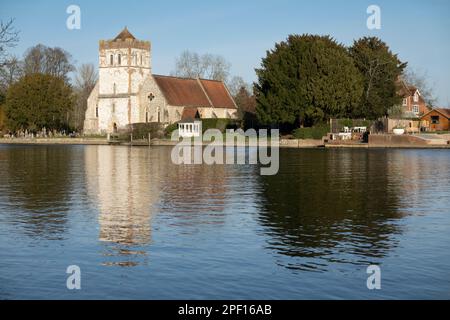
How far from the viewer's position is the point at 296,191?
27.3 meters

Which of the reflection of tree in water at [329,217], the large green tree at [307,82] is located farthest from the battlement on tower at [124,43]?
the reflection of tree in water at [329,217]

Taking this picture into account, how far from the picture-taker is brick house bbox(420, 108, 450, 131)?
10423cm

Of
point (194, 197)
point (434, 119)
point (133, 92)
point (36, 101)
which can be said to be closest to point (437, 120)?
point (434, 119)

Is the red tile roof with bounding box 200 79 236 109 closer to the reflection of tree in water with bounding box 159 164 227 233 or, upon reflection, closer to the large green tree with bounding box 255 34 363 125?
the large green tree with bounding box 255 34 363 125

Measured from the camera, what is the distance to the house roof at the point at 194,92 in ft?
357

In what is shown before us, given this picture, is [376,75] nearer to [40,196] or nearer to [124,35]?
[124,35]

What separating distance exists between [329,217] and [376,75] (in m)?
68.2

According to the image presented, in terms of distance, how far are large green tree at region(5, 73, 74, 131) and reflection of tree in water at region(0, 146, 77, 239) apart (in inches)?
2645

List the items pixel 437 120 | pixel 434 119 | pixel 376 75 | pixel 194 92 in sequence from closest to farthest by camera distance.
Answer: pixel 376 75, pixel 437 120, pixel 434 119, pixel 194 92

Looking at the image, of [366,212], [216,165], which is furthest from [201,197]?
[216,165]

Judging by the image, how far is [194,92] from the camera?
114 m

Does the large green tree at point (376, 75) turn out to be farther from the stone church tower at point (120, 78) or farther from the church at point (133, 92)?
the stone church tower at point (120, 78)

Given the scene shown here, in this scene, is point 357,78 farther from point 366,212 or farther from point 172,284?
point 172,284

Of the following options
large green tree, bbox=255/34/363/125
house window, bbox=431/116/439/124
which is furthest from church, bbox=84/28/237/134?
house window, bbox=431/116/439/124
